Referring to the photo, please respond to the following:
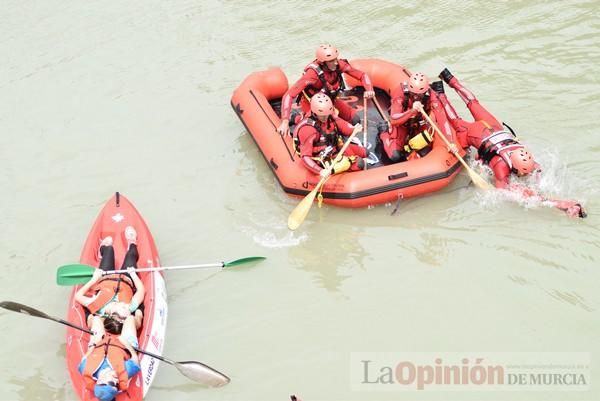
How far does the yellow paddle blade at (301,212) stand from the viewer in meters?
5.81

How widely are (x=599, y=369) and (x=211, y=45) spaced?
20.1 ft

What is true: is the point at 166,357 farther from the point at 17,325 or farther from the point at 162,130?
the point at 162,130

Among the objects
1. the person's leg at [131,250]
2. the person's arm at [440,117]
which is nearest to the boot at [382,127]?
the person's arm at [440,117]

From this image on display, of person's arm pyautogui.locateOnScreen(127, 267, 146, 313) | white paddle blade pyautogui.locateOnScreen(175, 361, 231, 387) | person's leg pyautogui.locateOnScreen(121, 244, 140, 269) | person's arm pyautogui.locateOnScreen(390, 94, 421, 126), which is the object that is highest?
person's arm pyautogui.locateOnScreen(390, 94, 421, 126)

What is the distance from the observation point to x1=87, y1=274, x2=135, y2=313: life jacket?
5.03 m

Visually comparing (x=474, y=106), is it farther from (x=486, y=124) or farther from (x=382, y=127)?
(x=382, y=127)

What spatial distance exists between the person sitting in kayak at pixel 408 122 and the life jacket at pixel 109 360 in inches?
118

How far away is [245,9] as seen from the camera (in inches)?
368

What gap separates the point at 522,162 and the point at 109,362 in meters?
3.58

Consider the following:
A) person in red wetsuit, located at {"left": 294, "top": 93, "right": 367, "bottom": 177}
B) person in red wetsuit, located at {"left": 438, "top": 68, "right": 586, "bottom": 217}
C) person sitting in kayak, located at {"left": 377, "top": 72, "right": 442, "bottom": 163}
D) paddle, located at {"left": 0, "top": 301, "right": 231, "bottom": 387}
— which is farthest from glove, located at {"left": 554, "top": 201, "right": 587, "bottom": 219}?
paddle, located at {"left": 0, "top": 301, "right": 231, "bottom": 387}

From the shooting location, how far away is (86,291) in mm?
5102

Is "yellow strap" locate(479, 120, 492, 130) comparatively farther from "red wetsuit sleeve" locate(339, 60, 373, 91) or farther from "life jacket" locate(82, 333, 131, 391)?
"life jacket" locate(82, 333, 131, 391)

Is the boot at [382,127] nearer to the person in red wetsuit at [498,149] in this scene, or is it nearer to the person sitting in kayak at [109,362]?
the person in red wetsuit at [498,149]

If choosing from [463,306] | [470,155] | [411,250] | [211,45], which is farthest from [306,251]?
[211,45]
